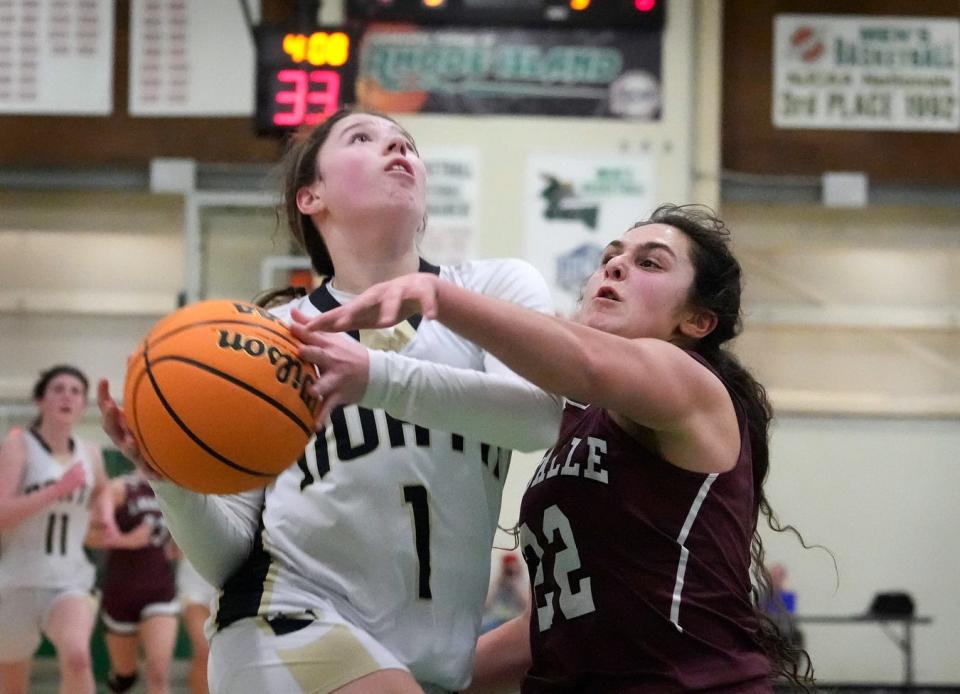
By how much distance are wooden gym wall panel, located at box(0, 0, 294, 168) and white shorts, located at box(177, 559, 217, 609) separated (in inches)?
129

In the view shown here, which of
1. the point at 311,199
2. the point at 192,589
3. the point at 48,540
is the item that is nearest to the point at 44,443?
the point at 48,540

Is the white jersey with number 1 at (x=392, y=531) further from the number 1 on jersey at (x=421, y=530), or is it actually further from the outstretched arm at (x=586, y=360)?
the outstretched arm at (x=586, y=360)

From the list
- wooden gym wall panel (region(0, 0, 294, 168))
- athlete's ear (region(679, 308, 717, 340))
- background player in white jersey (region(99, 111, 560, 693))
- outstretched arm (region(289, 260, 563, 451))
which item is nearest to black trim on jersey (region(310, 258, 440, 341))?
background player in white jersey (region(99, 111, 560, 693))

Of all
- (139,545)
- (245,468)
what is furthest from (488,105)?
(245,468)

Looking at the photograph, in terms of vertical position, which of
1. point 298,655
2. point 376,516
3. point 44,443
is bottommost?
point 44,443

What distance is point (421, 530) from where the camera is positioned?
111 inches

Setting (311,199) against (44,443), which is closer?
(311,199)

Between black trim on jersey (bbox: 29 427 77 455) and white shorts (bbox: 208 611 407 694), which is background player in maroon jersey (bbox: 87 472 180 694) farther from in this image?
white shorts (bbox: 208 611 407 694)

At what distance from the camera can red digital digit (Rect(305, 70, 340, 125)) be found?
711 cm

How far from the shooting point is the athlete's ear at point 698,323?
9.92 feet

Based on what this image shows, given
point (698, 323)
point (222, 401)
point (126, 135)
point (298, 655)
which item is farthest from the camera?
point (126, 135)

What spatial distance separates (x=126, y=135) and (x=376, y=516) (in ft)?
25.7

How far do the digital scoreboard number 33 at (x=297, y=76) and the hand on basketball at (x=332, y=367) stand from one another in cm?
481

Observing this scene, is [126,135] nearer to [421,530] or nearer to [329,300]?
[329,300]
